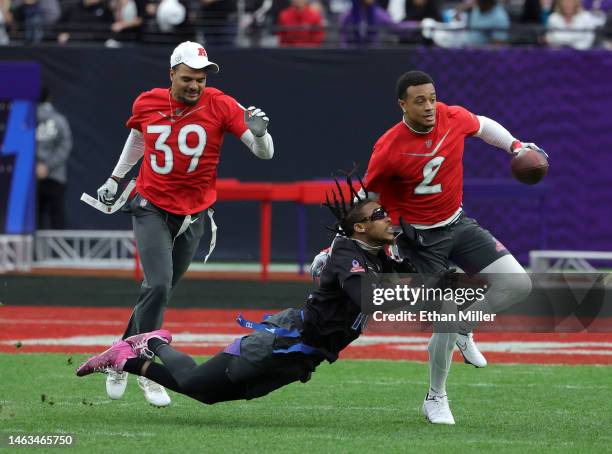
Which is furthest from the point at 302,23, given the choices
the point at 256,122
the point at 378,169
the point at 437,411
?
the point at 437,411

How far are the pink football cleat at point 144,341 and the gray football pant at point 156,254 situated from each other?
0.50 m

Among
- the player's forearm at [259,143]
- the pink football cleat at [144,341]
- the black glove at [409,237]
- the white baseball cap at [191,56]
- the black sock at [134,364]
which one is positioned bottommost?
the black sock at [134,364]

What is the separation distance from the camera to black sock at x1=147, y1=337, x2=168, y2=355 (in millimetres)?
7159

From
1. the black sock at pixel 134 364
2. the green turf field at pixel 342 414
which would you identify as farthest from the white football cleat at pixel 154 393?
the black sock at pixel 134 364

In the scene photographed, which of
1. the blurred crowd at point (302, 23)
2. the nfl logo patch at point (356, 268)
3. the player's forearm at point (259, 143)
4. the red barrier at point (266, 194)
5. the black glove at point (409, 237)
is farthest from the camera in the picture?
the blurred crowd at point (302, 23)

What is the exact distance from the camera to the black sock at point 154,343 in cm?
716

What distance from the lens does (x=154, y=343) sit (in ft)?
23.6

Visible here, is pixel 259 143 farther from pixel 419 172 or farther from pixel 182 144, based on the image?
pixel 419 172

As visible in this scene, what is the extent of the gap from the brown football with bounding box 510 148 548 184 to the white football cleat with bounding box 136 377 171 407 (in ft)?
7.74

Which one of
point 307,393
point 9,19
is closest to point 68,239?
point 9,19

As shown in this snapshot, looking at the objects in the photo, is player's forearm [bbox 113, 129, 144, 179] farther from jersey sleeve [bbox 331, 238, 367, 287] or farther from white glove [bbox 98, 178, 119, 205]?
jersey sleeve [bbox 331, 238, 367, 287]

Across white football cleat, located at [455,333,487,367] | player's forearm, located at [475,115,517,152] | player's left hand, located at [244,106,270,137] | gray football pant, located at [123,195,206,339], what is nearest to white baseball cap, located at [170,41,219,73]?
player's left hand, located at [244,106,270,137]

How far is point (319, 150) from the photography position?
58.6 feet

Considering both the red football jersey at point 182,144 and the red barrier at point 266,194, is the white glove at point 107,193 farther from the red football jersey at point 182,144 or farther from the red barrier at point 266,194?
the red barrier at point 266,194
